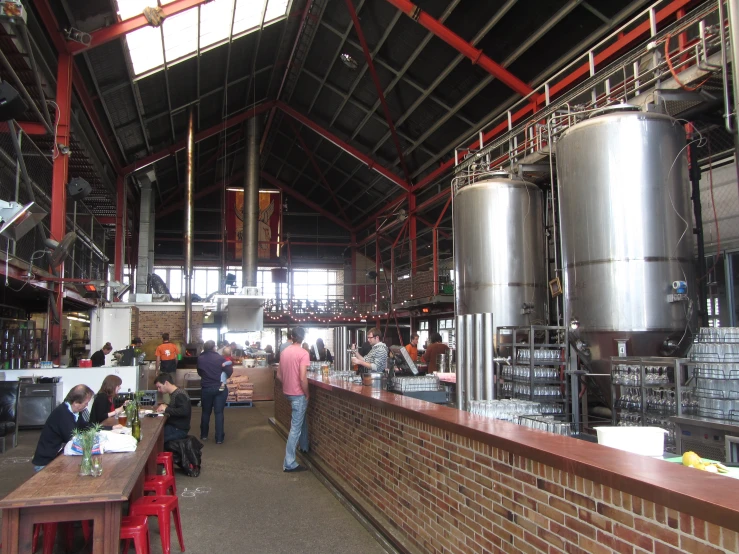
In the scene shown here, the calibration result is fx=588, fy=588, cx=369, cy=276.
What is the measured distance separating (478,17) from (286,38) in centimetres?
746

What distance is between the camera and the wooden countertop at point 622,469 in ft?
6.34

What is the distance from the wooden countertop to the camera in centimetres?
193

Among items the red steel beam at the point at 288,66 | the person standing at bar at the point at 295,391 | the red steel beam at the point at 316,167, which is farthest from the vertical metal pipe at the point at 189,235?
the person standing at bar at the point at 295,391

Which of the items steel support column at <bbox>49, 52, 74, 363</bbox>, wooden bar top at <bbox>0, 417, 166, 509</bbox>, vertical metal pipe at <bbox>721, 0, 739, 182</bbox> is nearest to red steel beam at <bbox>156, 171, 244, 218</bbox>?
steel support column at <bbox>49, 52, 74, 363</bbox>

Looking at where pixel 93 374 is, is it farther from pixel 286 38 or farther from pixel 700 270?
pixel 286 38

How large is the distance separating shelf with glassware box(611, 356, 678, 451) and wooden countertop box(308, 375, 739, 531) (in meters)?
2.95

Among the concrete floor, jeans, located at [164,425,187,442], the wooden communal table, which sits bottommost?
the concrete floor

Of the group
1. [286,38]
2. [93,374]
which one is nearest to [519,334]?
[93,374]

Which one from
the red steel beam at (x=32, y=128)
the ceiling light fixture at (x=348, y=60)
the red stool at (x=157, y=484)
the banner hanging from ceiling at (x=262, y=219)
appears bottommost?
the red stool at (x=157, y=484)

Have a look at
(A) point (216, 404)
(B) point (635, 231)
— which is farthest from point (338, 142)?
(B) point (635, 231)

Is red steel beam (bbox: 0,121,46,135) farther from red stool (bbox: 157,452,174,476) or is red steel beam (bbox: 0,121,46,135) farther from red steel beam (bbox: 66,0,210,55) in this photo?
red stool (bbox: 157,452,174,476)

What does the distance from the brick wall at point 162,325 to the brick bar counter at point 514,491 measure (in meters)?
16.4

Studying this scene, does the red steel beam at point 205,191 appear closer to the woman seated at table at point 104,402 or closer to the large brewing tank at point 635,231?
the woman seated at table at point 104,402

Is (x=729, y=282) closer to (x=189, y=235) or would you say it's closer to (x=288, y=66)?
(x=288, y=66)
